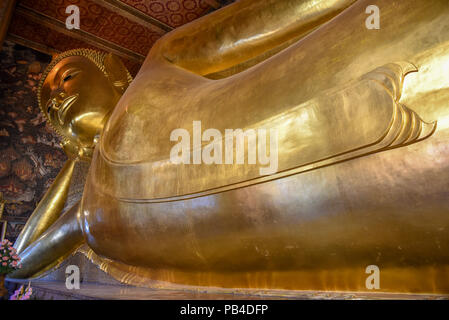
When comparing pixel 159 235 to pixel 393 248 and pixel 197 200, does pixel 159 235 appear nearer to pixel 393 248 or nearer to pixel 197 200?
pixel 197 200

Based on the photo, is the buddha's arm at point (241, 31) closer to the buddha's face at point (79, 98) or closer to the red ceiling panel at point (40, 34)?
the buddha's face at point (79, 98)

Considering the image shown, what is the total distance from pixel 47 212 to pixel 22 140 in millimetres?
2847

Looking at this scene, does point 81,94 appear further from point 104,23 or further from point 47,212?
point 104,23

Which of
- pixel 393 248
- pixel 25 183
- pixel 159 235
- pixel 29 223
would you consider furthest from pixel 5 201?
pixel 393 248

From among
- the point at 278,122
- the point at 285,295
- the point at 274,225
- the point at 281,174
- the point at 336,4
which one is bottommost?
the point at 285,295

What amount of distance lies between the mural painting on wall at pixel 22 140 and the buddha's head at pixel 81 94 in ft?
9.75

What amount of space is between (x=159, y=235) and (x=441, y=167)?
0.71 metres

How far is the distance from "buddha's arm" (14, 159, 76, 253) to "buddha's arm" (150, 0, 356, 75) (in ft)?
3.88

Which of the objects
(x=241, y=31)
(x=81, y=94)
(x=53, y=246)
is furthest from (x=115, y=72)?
(x=53, y=246)

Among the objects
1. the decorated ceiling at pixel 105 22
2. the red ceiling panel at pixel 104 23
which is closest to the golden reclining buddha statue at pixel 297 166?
the decorated ceiling at pixel 105 22

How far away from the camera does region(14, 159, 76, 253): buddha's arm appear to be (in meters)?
1.99

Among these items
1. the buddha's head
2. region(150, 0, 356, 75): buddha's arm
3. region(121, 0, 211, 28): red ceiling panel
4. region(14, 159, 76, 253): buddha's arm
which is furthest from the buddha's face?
region(121, 0, 211, 28): red ceiling panel

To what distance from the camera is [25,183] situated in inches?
171

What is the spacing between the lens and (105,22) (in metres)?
4.26
